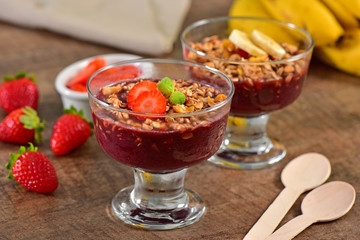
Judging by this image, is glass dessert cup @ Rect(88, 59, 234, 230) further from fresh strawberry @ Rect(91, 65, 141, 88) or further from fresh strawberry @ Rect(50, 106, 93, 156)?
fresh strawberry @ Rect(50, 106, 93, 156)

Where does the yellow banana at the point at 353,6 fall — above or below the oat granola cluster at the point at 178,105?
above

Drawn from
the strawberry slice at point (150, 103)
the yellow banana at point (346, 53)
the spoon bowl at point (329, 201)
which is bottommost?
the spoon bowl at point (329, 201)

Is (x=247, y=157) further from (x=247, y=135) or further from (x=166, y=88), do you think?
(x=166, y=88)

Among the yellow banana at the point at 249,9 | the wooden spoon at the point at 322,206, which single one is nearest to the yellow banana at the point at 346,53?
the yellow banana at the point at 249,9

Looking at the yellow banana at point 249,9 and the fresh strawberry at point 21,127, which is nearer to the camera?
the fresh strawberry at point 21,127

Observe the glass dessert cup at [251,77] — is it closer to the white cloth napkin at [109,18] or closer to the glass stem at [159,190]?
the glass stem at [159,190]

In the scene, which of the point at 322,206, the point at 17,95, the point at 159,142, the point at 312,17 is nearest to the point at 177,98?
the point at 159,142

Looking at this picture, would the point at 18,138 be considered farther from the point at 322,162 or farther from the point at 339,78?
the point at 339,78

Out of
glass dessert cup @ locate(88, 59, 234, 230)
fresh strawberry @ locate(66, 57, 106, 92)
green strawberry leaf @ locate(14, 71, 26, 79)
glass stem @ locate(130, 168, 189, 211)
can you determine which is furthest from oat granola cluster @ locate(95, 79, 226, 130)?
green strawberry leaf @ locate(14, 71, 26, 79)
